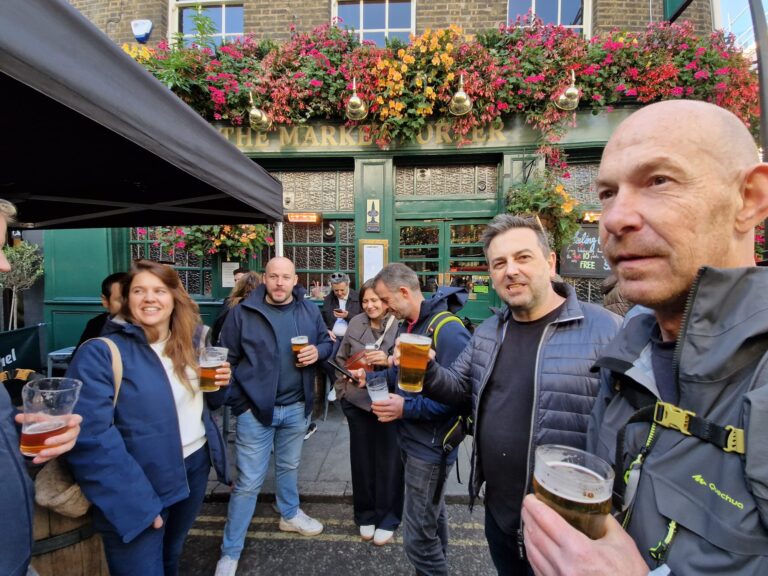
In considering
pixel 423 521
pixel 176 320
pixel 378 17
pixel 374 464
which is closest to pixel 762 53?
pixel 423 521

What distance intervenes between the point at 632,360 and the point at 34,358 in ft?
21.3

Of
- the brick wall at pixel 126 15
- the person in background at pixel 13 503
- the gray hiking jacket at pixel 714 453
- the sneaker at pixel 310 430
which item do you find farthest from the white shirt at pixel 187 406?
the brick wall at pixel 126 15

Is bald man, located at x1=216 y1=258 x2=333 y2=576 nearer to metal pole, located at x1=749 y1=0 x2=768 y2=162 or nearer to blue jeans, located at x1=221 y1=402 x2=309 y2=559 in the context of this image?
blue jeans, located at x1=221 y1=402 x2=309 y2=559

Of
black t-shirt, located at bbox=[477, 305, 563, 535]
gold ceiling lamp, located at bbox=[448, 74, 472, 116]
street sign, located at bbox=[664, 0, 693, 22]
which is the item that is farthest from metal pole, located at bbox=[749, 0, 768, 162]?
gold ceiling lamp, located at bbox=[448, 74, 472, 116]

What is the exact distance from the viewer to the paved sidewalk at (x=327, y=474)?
344 cm

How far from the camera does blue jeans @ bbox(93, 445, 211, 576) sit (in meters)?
1.78

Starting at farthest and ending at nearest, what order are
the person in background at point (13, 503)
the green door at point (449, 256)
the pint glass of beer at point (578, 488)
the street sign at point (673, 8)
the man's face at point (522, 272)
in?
the green door at point (449, 256) → the street sign at point (673, 8) → the man's face at point (522, 272) → the person in background at point (13, 503) → the pint glass of beer at point (578, 488)

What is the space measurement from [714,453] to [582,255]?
245 inches

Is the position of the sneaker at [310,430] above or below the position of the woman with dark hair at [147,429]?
below

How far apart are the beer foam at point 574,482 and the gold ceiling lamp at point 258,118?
652 cm

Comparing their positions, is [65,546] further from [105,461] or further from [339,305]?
[339,305]

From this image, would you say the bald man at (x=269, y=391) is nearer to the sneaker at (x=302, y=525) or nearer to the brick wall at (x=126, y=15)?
the sneaker at (x=302, y=525)

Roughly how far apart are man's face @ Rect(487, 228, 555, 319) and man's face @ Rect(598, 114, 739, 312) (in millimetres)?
885

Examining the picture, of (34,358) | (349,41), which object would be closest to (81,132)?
(34,358)
